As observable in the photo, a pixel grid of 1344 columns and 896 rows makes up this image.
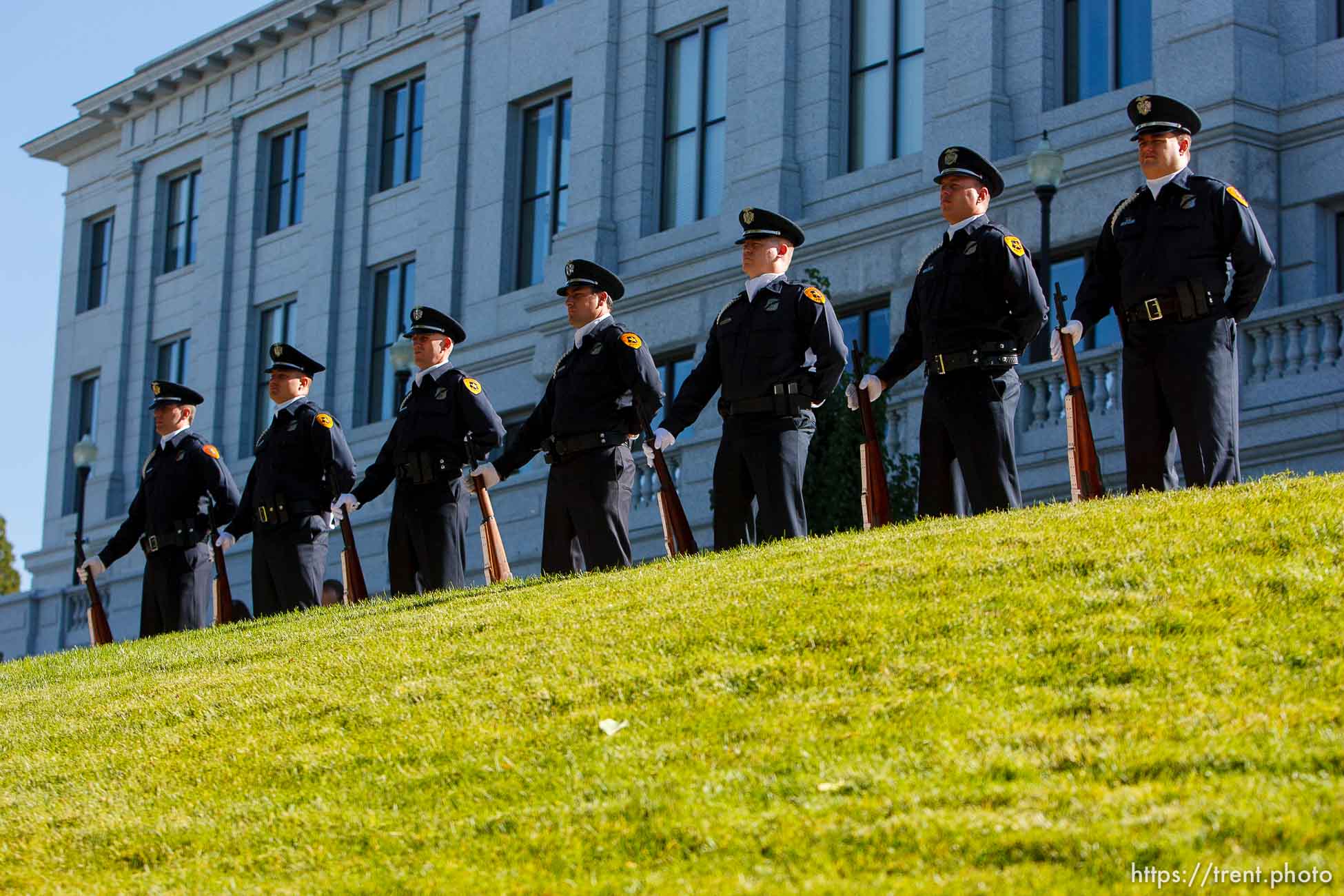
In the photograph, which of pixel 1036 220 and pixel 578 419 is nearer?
pixel 578 419

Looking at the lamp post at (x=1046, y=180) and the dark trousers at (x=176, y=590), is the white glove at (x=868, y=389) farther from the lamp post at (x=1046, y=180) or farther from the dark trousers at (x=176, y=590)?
the lamp post at (x=1046, y=180)

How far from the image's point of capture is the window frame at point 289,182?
39.8m

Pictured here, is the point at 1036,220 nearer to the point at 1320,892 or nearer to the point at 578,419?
the point at 578,419

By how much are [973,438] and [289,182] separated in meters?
30.1

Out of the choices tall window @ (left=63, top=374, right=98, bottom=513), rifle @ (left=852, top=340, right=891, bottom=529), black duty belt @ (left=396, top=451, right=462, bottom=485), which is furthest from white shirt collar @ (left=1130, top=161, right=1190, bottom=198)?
tall window @ (left=63, top=374, right=98, bottom=513)

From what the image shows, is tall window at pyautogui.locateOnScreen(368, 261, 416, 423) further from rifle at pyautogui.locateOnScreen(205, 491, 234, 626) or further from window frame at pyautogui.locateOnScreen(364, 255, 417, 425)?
rifle at pyautogui.locateOnScreen(205, 491, 234, 626)

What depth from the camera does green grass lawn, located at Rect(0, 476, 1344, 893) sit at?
6.41 metres

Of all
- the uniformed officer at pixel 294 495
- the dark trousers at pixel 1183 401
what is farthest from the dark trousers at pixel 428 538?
the dark trousers at pixel 1183 401

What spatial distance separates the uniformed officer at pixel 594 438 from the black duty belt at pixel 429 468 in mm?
937

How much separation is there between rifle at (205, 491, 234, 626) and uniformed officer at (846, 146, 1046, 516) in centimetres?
639

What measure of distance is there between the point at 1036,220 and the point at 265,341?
20.3m

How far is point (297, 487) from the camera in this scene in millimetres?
15391

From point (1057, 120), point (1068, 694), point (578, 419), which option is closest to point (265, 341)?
point (1057, 120)

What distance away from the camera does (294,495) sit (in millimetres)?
15375
